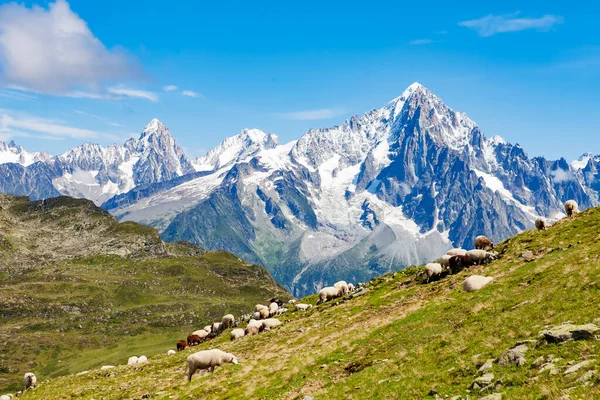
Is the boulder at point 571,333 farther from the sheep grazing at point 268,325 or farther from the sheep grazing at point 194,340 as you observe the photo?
the sheep grazing at point 194,340

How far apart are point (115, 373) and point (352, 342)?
99.2 feet

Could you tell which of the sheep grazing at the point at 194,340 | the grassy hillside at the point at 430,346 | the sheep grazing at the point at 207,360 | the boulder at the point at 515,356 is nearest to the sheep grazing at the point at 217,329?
the sheep grazing at the point at 194,340

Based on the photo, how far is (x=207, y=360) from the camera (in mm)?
37812

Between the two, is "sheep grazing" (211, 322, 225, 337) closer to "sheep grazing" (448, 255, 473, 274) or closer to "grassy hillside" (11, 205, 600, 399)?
"grassy hillside" (11, 205, 600, 399)

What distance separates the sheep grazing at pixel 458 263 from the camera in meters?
51.8

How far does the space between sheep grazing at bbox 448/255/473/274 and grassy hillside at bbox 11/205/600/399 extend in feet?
7.70

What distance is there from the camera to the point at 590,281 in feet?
85.7

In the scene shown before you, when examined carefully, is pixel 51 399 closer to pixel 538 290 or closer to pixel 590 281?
pixel 538 290

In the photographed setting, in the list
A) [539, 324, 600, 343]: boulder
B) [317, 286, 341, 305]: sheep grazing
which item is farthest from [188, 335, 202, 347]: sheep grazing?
[539, 324, 600, 343]: boulder

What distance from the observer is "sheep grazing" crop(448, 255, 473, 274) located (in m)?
51.8

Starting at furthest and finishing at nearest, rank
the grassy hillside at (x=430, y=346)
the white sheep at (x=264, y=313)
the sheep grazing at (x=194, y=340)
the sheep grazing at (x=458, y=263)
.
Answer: the white sheep at (x=264, y=313) → the sheep grazing at (x=194, y=340) → the sheep grazing at (x=458, y=263) → the grassy hillside at (x=430, y=346)

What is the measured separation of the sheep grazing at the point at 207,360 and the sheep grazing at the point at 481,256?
99.0ft

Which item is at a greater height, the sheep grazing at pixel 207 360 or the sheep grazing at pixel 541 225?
the sheep grazing at pixel 541 225

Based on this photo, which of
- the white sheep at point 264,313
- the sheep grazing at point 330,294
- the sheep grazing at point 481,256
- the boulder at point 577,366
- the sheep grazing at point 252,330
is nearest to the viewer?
the boulder at point 577,366
